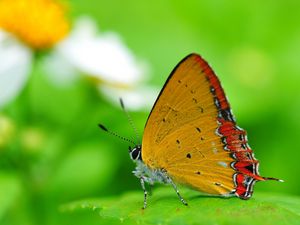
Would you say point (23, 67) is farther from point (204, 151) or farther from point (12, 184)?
point (204, 151)

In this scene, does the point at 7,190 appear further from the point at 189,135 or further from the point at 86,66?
the point at 86,66

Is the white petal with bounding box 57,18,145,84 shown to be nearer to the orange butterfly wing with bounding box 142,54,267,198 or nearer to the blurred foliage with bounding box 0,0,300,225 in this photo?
the blurred foliage with bounding box 0,0,300,225

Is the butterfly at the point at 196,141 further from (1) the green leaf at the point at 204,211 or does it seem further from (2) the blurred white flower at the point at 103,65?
(2) the blurred white flower at the point at 103,65

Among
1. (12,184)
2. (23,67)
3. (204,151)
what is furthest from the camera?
(23,67)

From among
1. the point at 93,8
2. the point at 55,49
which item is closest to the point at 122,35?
the point at 93,8

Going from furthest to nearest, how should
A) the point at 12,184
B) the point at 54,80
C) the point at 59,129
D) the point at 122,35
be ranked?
the point at 122,35 < the point at 54,80 < the point at 59,129 < the point at 12,184

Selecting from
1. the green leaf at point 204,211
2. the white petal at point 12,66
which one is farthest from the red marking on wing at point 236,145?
the white petal at point 12,66

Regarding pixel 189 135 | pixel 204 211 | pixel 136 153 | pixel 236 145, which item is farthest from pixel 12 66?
pixel 204 211

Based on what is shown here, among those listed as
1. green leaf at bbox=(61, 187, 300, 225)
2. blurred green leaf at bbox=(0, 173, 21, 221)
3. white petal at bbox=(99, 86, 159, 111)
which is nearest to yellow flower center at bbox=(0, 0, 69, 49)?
white petal at bbox=(99, 86, 159, 111)
